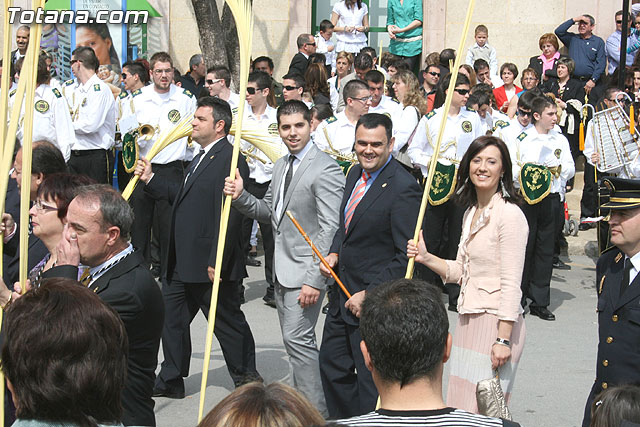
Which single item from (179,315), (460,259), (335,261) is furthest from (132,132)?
(460,259)

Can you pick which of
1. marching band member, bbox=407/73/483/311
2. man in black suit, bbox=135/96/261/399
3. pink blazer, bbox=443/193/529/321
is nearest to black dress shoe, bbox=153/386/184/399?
man in black suit, bbox=135/96/261/399

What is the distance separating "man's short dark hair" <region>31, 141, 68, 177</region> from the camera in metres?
5.41

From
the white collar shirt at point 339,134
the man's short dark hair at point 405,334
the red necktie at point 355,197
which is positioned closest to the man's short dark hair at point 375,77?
the white collar shirt at point 339,134

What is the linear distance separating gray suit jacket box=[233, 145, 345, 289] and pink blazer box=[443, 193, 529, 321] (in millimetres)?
1242

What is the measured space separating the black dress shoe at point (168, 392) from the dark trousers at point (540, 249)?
3876 millimetres

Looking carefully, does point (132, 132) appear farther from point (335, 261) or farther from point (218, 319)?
point (335, 261)

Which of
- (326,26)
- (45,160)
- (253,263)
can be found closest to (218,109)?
(45,160)

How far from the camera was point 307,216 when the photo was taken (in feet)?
20.8

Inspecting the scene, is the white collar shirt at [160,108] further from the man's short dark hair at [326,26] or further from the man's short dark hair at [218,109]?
the man's short dark hair at [326,26]

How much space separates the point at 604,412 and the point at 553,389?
3.78 meters

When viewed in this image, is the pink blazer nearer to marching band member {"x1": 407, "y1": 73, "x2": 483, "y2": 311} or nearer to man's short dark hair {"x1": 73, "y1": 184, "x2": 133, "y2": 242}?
man's short dark hair {"x1": 73, "y1": 184, "x2": 133, "y2": 242}

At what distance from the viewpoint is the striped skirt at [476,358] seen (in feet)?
16.5

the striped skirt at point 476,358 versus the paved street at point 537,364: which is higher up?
the striped skirt at point 476,358

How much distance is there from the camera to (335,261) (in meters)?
5.87
